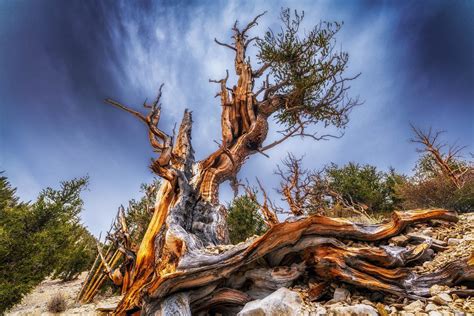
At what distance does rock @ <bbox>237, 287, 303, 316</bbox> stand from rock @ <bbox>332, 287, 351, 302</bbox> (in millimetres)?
317

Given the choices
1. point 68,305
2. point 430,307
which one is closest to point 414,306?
point 430,307

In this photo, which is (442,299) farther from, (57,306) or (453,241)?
(57,306)

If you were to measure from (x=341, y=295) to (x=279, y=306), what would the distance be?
0.58 m

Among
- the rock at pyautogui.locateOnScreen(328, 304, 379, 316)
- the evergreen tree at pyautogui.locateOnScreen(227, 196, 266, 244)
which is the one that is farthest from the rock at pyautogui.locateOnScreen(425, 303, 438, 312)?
the evergreen tree at pyautogui.locateOnScreen(227, 196, 266, 244)

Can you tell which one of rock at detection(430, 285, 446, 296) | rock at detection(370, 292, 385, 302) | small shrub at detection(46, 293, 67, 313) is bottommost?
rock at detection(370, 292, 385, 302)

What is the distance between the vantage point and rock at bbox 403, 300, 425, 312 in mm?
1677

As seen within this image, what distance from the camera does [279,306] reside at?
6.22 feet

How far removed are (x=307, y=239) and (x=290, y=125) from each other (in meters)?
5.91

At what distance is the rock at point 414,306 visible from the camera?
1677 millimetres

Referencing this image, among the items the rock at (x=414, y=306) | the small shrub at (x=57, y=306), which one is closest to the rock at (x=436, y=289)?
the rock at (x=414, y=306)

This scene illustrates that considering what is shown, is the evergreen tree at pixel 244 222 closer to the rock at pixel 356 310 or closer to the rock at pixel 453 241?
the rock at pixel 453 241

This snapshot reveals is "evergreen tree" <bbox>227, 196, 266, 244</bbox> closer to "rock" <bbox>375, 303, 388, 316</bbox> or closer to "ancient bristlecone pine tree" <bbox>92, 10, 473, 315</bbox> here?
"ancient bristlecone pine tree" <bbox>92, 10, 473, 315</bbox>

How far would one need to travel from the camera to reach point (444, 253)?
221 cm

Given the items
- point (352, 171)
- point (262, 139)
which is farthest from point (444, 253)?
point (352, 171)
